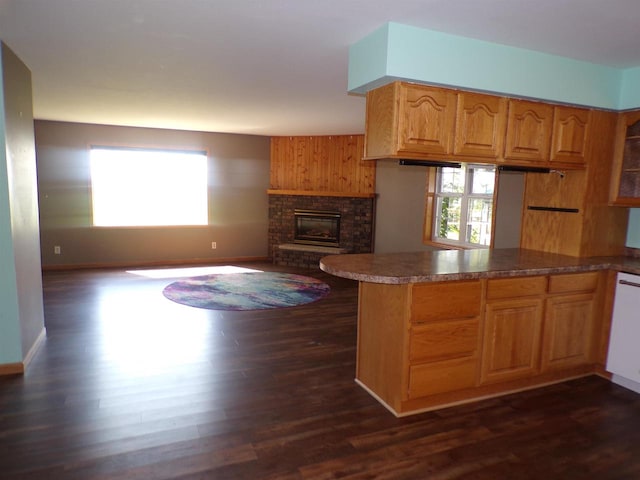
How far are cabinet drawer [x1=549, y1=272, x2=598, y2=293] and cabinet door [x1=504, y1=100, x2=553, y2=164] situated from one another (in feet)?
2.91

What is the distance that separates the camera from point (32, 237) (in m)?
3.55

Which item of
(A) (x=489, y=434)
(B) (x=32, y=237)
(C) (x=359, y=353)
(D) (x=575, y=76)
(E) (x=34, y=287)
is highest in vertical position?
(D) (x=575, y=76)

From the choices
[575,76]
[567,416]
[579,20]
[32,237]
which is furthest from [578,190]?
[32,237]

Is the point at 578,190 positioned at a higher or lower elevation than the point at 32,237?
higher

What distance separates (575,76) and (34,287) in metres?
4.70

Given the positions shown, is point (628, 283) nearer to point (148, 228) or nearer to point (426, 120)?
point (426, 120)

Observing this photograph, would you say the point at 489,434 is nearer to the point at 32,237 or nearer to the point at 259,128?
the point at 32,237

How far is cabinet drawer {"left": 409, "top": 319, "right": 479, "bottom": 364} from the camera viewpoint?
2.62 metres

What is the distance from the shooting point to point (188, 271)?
6938 mm

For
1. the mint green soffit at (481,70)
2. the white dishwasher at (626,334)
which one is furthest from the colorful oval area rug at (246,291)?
the white dishwasher at (626,334)

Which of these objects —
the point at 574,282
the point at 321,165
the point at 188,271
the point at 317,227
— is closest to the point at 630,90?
the point at 574,282

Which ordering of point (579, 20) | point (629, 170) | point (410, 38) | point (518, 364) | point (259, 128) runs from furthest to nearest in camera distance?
point (259, 128), point (629, 170), point (518, 364), point (410, 38), point (579, 20)

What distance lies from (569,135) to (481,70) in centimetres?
103

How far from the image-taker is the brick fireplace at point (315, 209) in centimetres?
746
